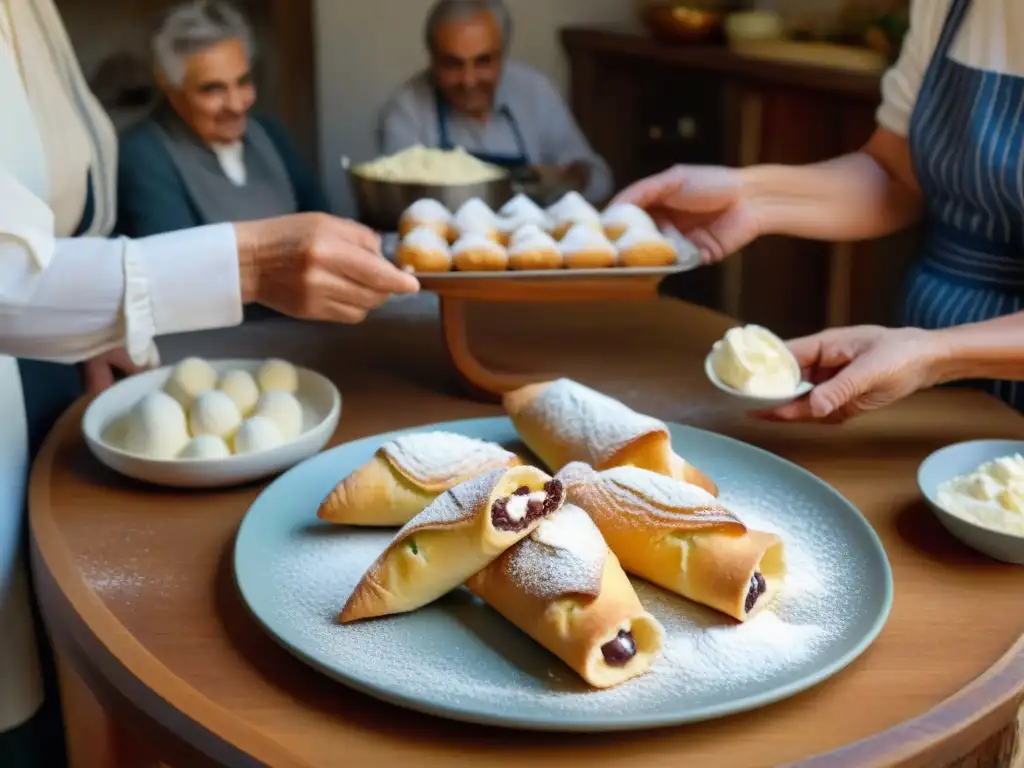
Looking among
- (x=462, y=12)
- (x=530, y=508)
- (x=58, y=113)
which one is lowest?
(x=530, y=508)

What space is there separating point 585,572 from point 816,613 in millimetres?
190

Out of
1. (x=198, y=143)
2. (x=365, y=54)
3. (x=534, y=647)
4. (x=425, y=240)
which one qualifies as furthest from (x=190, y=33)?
(x=534, y=647)

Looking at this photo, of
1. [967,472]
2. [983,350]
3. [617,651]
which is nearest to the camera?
[617,651]

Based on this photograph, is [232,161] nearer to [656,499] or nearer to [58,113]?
[58,113]

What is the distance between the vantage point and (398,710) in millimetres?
763

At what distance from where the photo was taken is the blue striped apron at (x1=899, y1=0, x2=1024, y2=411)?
1.30 meters

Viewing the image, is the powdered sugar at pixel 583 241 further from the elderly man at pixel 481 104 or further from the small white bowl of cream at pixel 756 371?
the elderly man at pixel 481 104

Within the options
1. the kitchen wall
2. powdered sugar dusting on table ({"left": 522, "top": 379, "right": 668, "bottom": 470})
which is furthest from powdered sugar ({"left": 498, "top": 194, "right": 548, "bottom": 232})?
the kitchen wall

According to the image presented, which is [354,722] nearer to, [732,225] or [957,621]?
[957,621]

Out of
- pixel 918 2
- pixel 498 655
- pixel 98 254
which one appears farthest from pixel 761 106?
pixel 498 655

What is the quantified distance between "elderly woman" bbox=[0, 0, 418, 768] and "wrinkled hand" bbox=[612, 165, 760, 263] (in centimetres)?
52

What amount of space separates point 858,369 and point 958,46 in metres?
0.54

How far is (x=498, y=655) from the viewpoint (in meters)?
0.80

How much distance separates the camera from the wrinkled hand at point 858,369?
3.59ft
